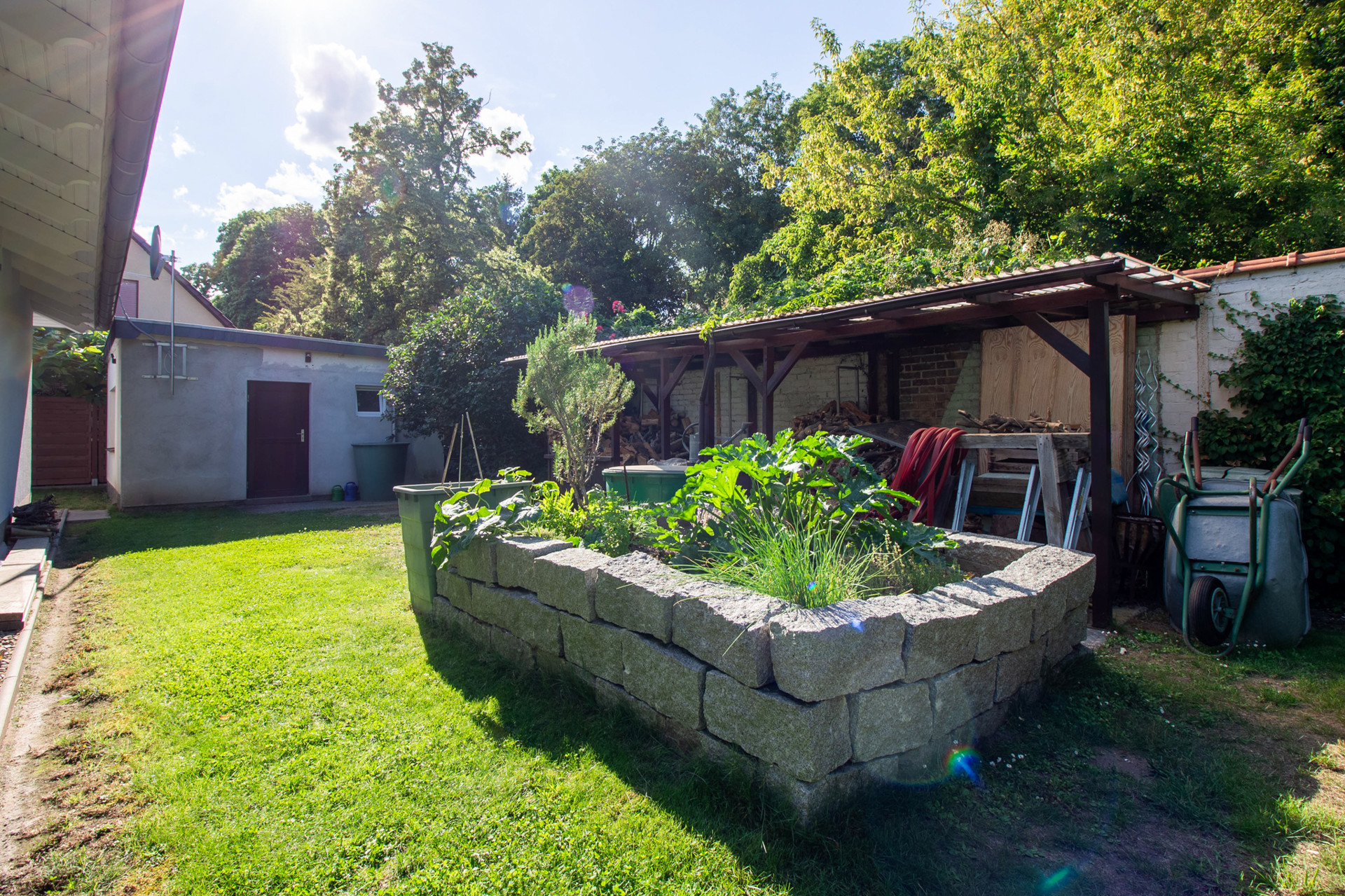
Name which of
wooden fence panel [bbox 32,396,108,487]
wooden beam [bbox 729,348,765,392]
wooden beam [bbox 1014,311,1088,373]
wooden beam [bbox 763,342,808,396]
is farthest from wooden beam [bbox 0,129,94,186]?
wooden fence panel [bbox 32,396,108,487]

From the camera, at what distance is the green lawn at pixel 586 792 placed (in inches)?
79.8

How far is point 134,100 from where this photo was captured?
3.35 metres

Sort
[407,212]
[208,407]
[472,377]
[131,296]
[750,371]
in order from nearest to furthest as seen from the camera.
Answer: [750,371], [208,407], [472,377], [131,296], [407,212]

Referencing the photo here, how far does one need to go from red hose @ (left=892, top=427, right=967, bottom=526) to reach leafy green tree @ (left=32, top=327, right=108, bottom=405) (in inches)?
482

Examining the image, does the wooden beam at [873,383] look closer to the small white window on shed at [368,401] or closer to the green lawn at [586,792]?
the green lawn at [586,792]

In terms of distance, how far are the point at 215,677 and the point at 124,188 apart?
3.08 meters

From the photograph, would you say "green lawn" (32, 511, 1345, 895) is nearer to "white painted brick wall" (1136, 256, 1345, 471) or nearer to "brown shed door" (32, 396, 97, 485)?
"white painted brick wall" (1136, 256, 1345, 471)

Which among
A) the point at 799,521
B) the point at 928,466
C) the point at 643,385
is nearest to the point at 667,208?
the point at 643,385

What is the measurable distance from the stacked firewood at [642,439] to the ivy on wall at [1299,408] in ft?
20.7

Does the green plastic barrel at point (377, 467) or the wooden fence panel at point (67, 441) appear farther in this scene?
the wooden fence panel at point (67, 441)

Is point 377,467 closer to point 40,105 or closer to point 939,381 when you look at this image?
point 40,105

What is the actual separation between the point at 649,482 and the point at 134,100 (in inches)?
153

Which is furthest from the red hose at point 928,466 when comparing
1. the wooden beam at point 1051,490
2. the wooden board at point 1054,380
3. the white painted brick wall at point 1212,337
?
the white painted brick wall at point 1212,337

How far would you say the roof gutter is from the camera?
9.40ft
